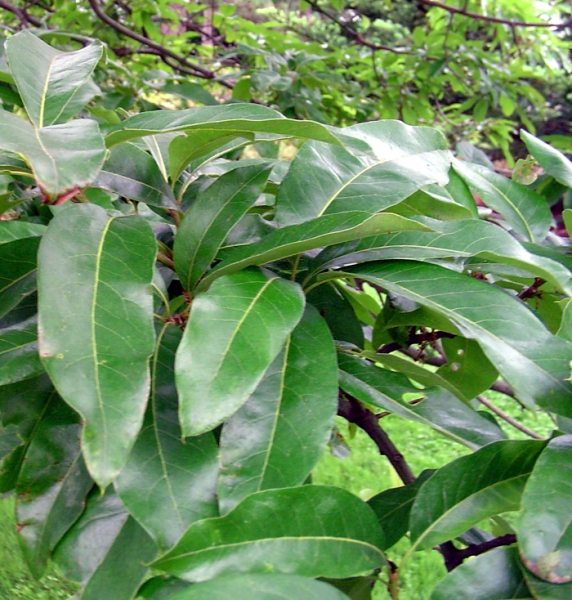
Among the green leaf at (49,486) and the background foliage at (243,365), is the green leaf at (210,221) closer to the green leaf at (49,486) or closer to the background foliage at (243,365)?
the background foliage at (243,365)

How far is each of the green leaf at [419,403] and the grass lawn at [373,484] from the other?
20.3 inches

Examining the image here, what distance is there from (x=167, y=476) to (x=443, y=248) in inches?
13.4

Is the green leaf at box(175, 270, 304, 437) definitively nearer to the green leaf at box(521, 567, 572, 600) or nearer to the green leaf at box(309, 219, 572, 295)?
the green leaf at box(309, 219, 572, 295)

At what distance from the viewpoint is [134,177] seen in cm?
62

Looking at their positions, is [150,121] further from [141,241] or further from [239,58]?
[239,58]

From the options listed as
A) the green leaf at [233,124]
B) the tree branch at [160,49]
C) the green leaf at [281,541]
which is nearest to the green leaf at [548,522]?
the green leaf at [281,541]

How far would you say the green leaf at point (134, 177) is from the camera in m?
0.61

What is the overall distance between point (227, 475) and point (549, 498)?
25 cm

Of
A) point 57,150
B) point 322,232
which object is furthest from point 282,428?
point 57,150

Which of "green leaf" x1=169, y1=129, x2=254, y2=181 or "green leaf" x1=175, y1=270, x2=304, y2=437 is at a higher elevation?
"green leaf" x1=169, y1=129, x2=254, y2=181

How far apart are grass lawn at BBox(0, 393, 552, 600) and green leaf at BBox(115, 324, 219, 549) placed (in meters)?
0.64

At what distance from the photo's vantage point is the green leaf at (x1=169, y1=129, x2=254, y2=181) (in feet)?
1.83

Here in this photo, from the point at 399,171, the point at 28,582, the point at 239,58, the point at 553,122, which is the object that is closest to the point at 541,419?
the point at 239,58

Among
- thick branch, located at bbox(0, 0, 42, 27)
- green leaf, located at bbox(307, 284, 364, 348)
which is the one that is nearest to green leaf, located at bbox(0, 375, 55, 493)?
green leaf, located at bbox(307, 284, 364, 348)
